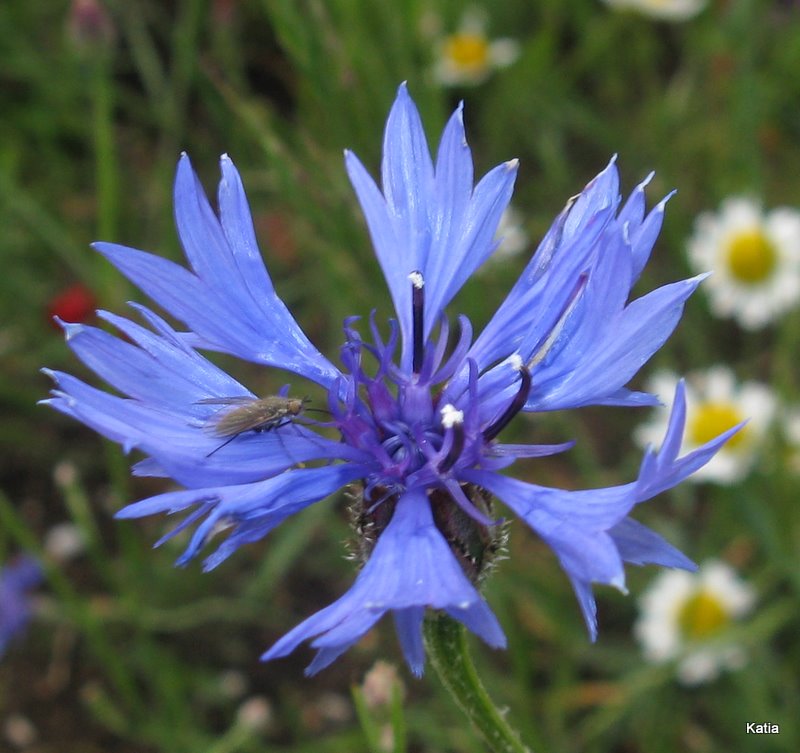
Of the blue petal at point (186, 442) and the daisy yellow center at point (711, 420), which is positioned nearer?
the blue petal at point (186, 442)

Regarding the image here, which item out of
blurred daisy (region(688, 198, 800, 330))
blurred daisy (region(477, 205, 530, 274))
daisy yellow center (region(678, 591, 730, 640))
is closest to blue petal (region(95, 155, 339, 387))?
blurred daisy (region(477, 205, 530, 274))

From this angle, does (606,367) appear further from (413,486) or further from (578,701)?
(578,701)

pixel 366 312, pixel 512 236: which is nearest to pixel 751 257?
pixel 512 236

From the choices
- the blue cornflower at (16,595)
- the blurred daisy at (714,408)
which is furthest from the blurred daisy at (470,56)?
the blue cornflower at (16,595)

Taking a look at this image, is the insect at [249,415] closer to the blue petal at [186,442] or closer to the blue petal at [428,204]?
the blue petal at [186,442]

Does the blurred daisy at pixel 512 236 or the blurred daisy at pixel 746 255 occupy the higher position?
the blurred daisy at pixel 512 236

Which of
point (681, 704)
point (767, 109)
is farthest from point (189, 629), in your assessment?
point (767, 109)
